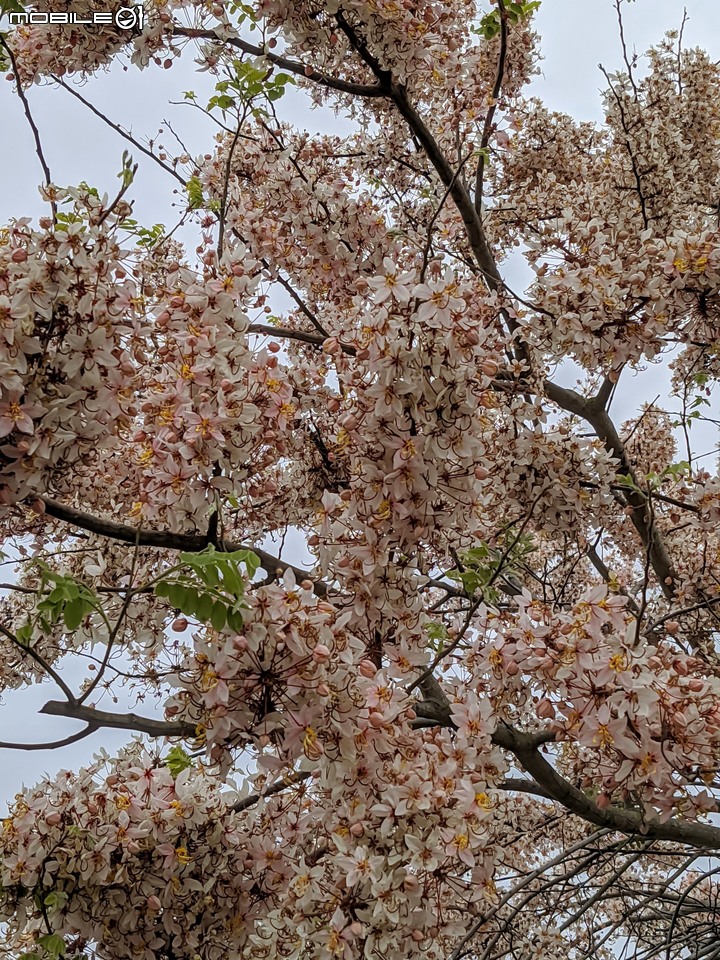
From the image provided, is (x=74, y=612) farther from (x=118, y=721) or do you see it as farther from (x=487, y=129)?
(x=487, y=129)

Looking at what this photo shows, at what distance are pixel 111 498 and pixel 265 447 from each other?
3.96 ft

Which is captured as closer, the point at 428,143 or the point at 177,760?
the point at 177,760

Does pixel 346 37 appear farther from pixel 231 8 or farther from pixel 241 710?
pixel 241 710

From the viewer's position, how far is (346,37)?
3.78 meters

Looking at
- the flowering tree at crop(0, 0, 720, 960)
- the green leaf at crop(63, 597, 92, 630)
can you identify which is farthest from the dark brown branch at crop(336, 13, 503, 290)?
the green leaf at crop(63, 597, 92, 630)

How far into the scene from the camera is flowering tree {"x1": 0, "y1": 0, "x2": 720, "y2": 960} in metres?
2.22

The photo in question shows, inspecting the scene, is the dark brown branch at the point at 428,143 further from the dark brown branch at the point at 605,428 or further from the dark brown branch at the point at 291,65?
the dark brown branch at the point at 605,428

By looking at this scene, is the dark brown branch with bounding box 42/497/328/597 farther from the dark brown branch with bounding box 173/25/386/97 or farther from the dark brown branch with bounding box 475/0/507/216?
the dark brown branch with bounding box 475/0/507/216

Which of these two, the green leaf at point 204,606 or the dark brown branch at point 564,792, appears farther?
the dark brown branch at point 564,792

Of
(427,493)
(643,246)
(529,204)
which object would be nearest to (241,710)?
(427,493)

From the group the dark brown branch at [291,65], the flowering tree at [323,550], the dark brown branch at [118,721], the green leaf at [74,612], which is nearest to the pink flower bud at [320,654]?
the flowering tree at [323,550]

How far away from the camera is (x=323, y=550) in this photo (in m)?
2.72

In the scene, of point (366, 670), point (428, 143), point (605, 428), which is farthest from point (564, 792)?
point (428, 143)

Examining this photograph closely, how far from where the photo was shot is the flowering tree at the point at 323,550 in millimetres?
2223
